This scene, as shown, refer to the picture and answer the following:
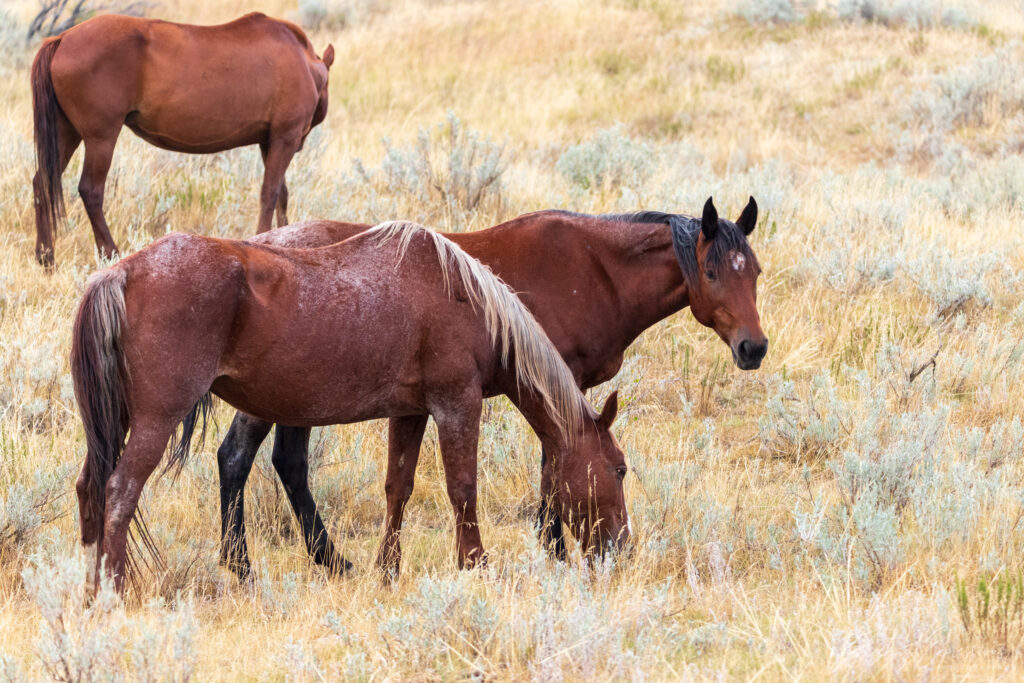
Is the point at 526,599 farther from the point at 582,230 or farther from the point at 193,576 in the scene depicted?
the point at 582,230

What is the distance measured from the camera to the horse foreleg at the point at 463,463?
409 centimetres

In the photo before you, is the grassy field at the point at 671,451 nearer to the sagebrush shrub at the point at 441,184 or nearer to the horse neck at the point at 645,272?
the sagebrush shrub at the point at 441,184

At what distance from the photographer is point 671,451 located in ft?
18.9

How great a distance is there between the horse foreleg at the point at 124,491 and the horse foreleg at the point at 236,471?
38.8 inches

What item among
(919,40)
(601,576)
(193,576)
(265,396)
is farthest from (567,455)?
(919,40)

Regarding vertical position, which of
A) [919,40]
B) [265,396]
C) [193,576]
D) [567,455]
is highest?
[919,40]

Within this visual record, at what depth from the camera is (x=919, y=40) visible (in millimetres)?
16031

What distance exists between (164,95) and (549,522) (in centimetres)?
441

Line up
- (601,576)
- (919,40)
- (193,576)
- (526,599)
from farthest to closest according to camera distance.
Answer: (919,40) → (193,576) → (601,576) → (526,599)

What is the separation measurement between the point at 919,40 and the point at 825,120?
3.61 m

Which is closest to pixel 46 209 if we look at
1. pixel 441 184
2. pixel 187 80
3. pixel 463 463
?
pixel 187 80

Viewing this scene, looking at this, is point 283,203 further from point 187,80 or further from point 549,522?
point 549,522

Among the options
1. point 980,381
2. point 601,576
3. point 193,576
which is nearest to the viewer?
point 601,576

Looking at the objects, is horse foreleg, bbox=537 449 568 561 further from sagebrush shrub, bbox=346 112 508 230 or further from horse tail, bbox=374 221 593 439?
sagebrush shrub, bbox=346 112 508 230
